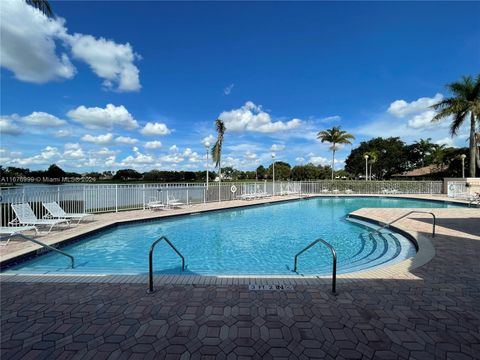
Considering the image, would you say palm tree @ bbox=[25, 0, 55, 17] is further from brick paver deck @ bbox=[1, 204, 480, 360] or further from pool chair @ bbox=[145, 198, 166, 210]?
pool chair @ bbox=[145, 198, 166, 210]

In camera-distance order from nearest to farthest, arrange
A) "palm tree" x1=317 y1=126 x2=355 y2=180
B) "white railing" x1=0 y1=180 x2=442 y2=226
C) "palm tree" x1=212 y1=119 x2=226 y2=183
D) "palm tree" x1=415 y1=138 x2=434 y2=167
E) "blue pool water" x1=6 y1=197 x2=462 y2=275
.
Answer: "blue pool water" x1=6 y1=197 x2=462 y2=275, "white railing" x1=0 y1=180 x2=442 y2=226, "palm tree" x1=212 y1=119 x2=226 y2=183, "palm tree" x1=317 y1=126 x2=355 y2=180, "palm tree" x1=415 y1=138 x2=434 y2=167

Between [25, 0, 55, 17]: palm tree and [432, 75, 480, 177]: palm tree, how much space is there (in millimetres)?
25790

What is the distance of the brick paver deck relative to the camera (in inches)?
90.4

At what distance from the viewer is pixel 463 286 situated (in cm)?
366

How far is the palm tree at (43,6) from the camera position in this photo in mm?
6701

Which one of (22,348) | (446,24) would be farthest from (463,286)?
(446,24)

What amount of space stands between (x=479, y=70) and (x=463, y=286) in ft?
80.9

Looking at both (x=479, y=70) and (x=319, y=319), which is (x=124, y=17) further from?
(x=479, y=70)

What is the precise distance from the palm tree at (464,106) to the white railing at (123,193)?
4902 millimetres

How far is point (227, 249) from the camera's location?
730cm

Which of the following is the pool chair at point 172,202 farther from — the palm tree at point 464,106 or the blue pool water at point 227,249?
the palm tree at point 464,106

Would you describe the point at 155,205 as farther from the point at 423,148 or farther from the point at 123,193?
the point at 423,148

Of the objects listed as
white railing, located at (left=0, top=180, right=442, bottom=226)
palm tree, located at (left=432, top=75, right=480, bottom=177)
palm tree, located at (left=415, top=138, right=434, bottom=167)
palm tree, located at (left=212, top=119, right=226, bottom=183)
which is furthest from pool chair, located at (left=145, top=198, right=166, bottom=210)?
palm tree, located at (left=415, top=138, right=434, bottom=167)

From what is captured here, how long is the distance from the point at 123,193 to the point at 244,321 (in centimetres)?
1066
